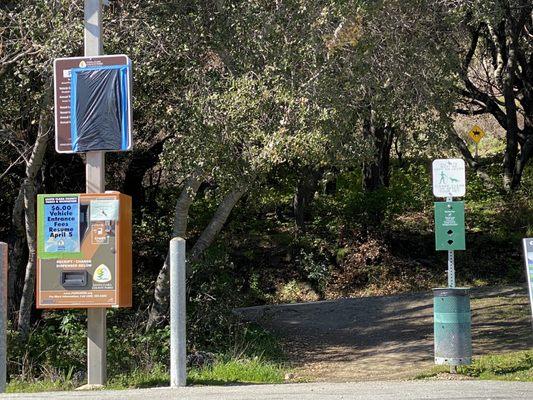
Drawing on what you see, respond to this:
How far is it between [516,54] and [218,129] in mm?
14713

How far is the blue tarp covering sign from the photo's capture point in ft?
31.8

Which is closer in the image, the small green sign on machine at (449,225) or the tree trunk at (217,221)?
the small green sign on machine at (449,225)

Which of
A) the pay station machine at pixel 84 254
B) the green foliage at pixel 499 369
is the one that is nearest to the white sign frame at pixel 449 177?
the green foliage at pixel 499 369

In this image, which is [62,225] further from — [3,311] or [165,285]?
[165,285]

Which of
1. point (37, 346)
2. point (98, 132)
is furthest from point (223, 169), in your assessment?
point (37, 346)

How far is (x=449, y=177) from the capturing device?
36.3 feet

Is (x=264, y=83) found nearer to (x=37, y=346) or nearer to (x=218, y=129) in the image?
(x=218, y=129)

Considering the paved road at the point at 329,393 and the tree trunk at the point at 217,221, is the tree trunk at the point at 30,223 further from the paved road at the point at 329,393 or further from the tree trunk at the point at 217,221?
the paved road at the point at 329,393

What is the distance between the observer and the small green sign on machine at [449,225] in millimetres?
11031

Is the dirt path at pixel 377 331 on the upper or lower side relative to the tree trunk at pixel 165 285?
lower

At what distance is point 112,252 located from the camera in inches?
380

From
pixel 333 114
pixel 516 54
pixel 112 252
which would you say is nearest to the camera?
pixel 112 252

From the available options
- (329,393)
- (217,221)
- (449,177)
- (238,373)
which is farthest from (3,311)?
(217,221)

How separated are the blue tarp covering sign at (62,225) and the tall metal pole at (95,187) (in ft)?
1.13
